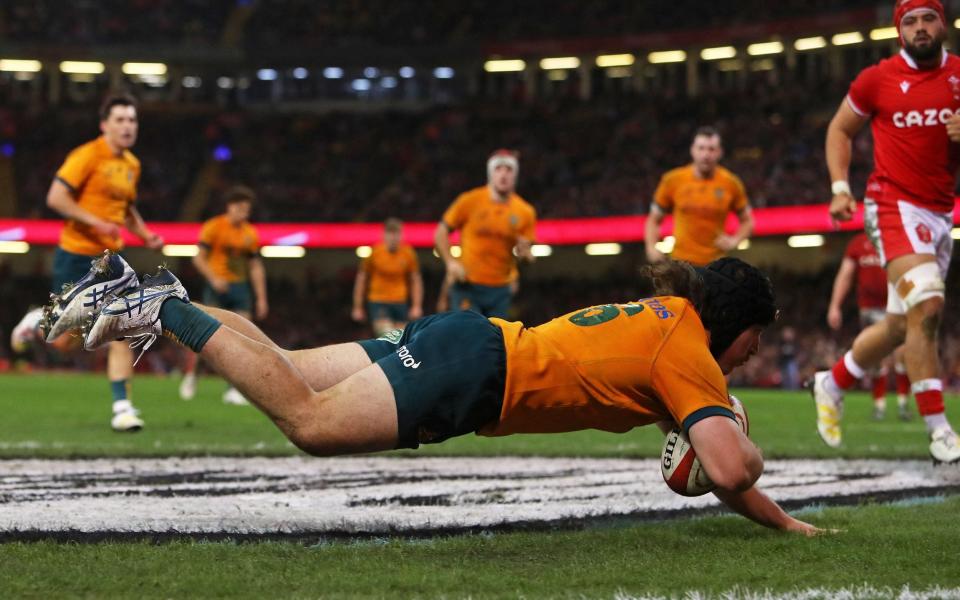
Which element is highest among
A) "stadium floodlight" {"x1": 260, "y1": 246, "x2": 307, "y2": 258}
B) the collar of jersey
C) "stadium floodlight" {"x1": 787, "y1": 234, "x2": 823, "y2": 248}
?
"stadium floodlight" {"x1": 260, "y1": 246, "x2": 307, "y2": 258}

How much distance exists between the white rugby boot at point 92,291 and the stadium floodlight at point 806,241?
30.5 m

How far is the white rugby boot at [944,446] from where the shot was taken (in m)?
6.45

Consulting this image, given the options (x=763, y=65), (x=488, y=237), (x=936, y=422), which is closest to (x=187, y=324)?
(x=936, y=422)

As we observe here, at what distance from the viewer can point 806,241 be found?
34.1m

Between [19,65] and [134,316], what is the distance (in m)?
47.3

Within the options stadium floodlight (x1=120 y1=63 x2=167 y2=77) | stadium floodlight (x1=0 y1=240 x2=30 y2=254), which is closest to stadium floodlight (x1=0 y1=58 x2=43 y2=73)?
stadium floodlight (x1=120 y1=63 x2=167 y2=77)

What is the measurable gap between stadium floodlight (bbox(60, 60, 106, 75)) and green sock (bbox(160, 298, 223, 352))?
46121mm

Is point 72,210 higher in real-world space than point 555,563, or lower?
higher

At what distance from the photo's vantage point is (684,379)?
3951 millimetres

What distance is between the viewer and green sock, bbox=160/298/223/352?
4.16m

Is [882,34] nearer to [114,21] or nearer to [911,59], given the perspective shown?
[114,21]

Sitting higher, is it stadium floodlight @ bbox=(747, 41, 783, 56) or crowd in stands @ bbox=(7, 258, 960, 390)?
stadium floodlight @ bbox=(747, 41, 783, 56)

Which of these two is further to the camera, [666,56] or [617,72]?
[617,72]

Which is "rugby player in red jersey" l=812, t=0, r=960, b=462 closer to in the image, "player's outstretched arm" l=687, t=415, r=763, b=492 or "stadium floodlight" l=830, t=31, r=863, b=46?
"player's outstretched arm" l=687, t=415, r=763, b=492
